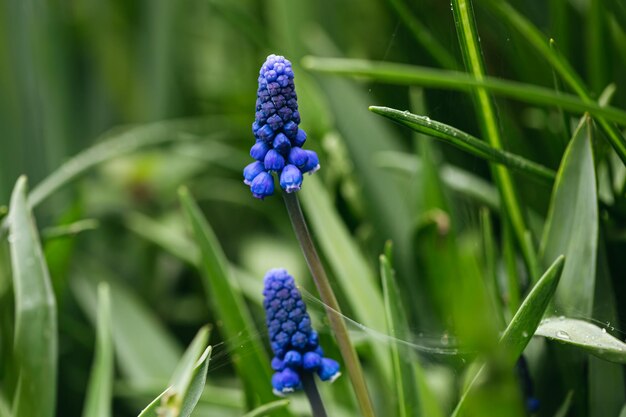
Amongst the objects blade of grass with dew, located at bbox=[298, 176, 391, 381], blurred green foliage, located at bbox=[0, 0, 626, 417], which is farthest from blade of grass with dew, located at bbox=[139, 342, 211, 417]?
blade of grass with dew, located at bbox=[298, 176, 391, 381]

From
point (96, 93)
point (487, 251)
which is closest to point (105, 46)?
point (96, 93)

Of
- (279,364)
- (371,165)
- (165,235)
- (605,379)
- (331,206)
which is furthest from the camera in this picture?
(165,235)

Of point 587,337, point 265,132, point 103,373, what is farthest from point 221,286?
point 587,337

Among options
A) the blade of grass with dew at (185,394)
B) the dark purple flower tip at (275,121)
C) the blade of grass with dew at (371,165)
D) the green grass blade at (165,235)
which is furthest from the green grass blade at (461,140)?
the green grass blade at (165,235)

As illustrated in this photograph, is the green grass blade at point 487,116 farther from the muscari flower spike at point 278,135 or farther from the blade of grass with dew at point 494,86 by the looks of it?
the muscari flower spike at point 278,135

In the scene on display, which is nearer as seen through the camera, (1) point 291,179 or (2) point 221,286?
(1) point 291,179

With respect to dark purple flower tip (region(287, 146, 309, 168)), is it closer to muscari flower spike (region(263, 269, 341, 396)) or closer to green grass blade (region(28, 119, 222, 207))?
muscari flower spike (region(263, 269, 341, 396))

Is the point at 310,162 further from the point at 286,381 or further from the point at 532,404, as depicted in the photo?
the point at 532,404

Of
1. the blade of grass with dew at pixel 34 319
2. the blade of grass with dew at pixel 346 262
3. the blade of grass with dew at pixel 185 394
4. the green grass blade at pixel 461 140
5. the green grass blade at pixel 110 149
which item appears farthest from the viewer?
the green grass blade at pixel 110 149
